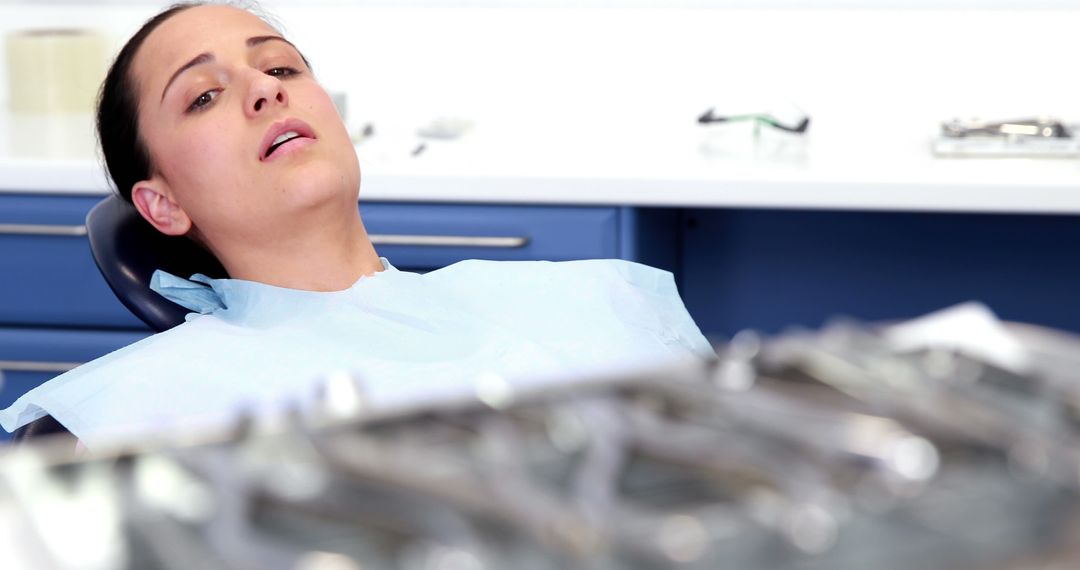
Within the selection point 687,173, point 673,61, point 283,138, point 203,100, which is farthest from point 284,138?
point 673,61

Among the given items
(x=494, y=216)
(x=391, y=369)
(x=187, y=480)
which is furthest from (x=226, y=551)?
(x=494, y=216)

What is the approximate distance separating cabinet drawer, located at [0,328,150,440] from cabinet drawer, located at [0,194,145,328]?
0.04 metres

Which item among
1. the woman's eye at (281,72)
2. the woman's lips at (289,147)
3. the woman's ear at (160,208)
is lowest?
the woman's ear at (160,208)

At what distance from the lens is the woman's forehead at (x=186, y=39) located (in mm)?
1930

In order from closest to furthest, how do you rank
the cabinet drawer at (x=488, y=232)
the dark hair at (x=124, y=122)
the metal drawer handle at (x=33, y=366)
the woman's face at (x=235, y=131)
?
the woman's face at (x=235, y=131)
the dark hair at (x=124, y=122)
the cabinet drawer at (x=488, y=232)
the metal drawer handle at (x=33, y=366)

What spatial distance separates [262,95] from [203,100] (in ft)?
0.33

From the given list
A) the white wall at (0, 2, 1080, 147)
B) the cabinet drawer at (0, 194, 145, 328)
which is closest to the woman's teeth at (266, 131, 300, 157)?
the cabinet drawer at (0, 194, 145, 328)

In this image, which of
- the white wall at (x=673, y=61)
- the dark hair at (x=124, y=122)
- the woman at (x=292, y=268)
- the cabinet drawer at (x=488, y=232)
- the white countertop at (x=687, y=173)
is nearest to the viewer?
the woman at (x=292, y=268)

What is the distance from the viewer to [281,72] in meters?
1.99

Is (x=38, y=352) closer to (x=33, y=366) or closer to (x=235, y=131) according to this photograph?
(x=33, y=366)

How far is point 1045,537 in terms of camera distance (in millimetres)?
616

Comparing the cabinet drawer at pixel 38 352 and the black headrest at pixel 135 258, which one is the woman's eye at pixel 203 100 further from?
the cabinet drawer at pixel 38 352

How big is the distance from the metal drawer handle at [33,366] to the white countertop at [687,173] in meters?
0.30

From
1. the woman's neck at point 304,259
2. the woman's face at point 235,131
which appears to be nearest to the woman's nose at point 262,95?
the woman's face at point 235,131
